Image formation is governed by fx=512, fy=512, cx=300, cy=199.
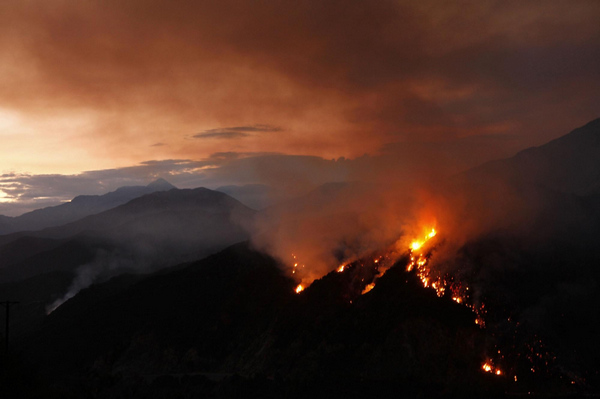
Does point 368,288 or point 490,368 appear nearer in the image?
point 490,368

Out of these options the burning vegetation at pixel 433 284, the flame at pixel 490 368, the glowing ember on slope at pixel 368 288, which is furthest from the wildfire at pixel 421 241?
the flame at pixel 490 368

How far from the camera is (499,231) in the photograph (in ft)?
396

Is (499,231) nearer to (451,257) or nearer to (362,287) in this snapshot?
(451,257)

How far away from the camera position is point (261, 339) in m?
118

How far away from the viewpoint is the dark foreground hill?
9138 cm

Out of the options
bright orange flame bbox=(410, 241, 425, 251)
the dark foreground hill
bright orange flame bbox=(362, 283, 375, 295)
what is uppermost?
bright orange flame bbox=(410, 241, 425, 251)

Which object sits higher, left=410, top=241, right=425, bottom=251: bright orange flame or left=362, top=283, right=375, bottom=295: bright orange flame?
left=410, top=241, right=425, bottom=251: bright orange flame

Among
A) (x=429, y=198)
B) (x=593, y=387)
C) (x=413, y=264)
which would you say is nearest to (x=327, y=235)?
(x=429, y=198)

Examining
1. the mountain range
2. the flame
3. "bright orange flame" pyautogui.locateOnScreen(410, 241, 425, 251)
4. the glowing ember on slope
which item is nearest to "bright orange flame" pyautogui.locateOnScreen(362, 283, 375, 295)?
the glowing ember on slope

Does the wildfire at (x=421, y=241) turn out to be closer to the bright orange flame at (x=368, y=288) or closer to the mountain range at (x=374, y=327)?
the mountain range at (x=374, y=327)

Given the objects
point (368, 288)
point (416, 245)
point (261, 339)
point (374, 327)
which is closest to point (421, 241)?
point (416, 245)

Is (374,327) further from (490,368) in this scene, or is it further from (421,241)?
(421,241)

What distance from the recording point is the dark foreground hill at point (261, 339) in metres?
91.4

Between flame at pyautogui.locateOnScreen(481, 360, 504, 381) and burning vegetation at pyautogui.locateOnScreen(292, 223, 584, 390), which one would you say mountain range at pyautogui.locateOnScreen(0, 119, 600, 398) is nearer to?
burning vegetation at pyautogui.locateOnScreen(292, 223, 584, 390)
